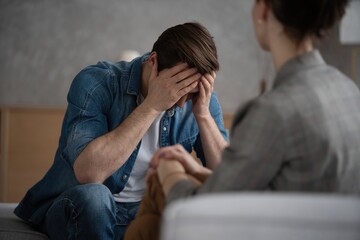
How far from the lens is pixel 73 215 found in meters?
1.92

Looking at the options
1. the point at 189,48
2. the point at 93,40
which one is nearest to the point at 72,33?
the point at 93,40

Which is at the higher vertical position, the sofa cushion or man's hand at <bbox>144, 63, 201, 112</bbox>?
man's hand at <bbox>144, 63, 201, 112</bbox>

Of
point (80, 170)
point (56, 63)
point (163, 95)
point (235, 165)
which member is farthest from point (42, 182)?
point (56, 63)

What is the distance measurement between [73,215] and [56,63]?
3.38m

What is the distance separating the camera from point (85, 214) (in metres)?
1.88

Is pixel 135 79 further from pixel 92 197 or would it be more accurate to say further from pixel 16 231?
pixel 16 231

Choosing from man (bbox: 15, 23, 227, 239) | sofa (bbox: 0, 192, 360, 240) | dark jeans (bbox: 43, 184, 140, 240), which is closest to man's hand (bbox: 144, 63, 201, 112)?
man (bbox: 15, 23, 227, 239)

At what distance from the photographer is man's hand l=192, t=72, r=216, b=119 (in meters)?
2.07

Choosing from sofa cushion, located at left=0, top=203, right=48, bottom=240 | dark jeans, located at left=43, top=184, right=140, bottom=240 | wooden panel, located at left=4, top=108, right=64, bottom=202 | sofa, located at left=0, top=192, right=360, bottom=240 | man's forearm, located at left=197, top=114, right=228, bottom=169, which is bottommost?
wooden panel, located at left=4, top=108, right=64, bottom=202

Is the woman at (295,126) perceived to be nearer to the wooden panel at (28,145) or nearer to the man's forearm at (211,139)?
the man's forearm at (211,139)

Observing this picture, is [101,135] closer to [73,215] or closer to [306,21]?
[73,215]

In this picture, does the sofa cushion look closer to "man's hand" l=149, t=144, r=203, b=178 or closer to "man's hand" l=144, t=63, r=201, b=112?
"man's hand" l=144, t=63, r=201, b=112

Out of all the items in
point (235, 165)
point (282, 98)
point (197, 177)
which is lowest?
point (197, 177)

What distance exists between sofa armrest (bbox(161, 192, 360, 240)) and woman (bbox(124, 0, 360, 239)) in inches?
9.4
